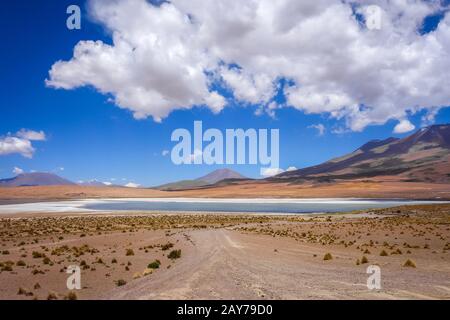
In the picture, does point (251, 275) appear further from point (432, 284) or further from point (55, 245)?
point (55, 245)

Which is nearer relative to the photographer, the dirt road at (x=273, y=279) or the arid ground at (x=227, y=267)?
the dirt road at (x=273, y=279)

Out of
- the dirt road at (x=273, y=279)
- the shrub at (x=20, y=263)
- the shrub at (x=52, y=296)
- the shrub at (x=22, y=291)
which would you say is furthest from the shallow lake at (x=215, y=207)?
the shrub at (x=52, y=296)

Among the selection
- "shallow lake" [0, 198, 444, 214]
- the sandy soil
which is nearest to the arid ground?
"shallow lake" [0, 198, 444, 214]

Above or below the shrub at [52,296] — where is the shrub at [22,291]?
below

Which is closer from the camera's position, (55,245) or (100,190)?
(55,245)

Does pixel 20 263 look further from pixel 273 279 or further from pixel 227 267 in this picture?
pixel 273 279

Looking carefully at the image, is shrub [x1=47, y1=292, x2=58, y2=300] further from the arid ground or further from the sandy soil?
the sandy soil

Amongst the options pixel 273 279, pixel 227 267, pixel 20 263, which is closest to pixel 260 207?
pixel 227 267

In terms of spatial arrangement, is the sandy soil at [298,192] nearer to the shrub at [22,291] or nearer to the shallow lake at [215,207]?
the shallow lake at [215,207]

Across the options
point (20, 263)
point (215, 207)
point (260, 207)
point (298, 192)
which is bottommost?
point (20, 263)
